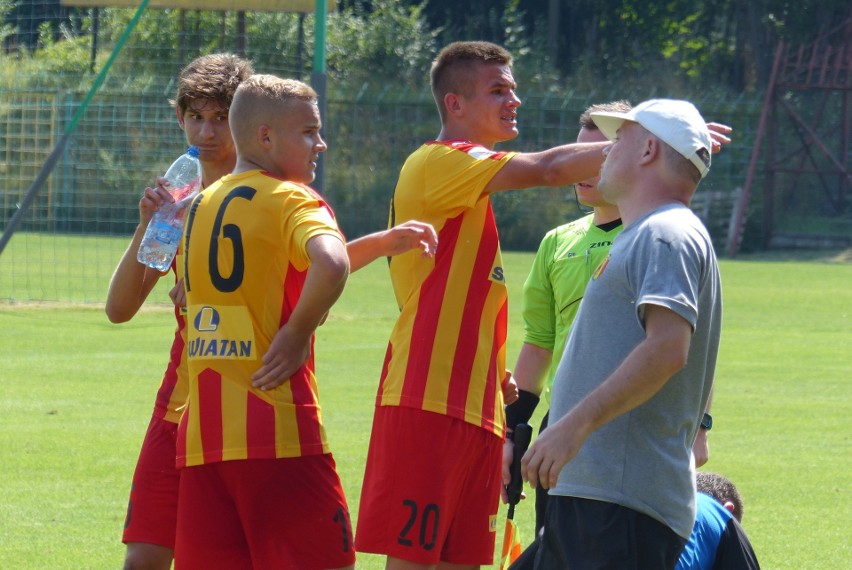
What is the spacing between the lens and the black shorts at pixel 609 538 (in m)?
3.77

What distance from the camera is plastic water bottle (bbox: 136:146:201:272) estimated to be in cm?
480

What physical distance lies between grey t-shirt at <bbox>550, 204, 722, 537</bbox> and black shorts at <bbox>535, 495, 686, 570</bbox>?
1.3 inches

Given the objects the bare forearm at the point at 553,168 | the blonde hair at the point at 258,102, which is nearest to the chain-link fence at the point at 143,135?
the bare forearm at the point at 553,168

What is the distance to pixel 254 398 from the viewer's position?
4145mm

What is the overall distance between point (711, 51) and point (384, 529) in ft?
158

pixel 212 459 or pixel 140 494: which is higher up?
pixel 212 459

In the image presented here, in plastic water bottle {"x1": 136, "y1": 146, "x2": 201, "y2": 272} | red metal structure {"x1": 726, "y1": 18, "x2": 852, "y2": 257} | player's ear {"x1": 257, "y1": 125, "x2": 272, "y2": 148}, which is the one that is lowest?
red metal structure {"x1": 726, "y1": 18, "x2": 852, "y2": 257}

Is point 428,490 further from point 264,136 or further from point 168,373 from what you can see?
point 264,136

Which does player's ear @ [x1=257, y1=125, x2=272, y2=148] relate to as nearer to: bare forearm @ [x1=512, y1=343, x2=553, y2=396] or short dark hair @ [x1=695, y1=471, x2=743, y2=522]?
bare forearm @ [x1=512, y1=343, x2=553, y2=396]

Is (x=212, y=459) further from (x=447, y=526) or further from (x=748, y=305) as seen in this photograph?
(x=748, y=305)

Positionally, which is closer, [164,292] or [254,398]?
[254,398]

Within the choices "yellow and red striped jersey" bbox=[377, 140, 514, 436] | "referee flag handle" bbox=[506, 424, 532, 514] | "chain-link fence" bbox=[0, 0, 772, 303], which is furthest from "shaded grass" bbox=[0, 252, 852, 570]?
"chain-link fence" bbox=[0, 0, 772, 303]

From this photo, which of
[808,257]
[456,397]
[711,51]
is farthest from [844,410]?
[711,51]

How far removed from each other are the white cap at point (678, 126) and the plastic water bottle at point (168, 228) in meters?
1.78
